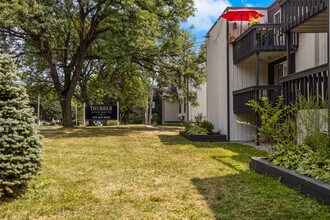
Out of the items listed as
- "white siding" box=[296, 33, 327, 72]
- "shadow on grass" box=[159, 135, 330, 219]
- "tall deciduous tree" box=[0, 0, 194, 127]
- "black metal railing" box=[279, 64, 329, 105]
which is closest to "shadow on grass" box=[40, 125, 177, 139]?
"tall deciduous tree" box=[0, 0, 194, 127]

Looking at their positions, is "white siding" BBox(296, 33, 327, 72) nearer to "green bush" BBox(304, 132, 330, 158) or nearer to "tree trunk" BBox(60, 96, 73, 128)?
"green bush" BBox(304, 132, 330, 158)

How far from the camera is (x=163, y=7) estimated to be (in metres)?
16.5

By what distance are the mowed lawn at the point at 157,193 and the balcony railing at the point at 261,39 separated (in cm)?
475

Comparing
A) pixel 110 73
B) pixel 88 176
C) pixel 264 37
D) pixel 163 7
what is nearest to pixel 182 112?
pixel 110 73

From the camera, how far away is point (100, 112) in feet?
68.0

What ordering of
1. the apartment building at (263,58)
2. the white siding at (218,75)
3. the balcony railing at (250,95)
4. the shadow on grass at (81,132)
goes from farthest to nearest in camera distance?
the shadow on grass at (81,132), the white siding at (218,75), the balcony railing at (250,95), the apartment building at (263,58)

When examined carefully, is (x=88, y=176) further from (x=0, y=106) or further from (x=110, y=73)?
(x=110, y=73)

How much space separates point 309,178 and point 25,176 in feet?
12.5

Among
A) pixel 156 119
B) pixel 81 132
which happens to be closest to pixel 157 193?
pixel 81 132

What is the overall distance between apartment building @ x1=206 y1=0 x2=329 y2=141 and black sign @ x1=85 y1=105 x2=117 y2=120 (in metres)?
8.36

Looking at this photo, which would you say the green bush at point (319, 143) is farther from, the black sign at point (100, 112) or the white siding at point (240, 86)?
the black sign at point (100, 112)

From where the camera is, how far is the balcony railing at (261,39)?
Result: 33.0 ft

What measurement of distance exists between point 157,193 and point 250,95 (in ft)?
23.2

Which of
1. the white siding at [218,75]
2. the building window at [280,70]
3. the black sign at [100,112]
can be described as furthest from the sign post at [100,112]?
the building window at [280,70]
